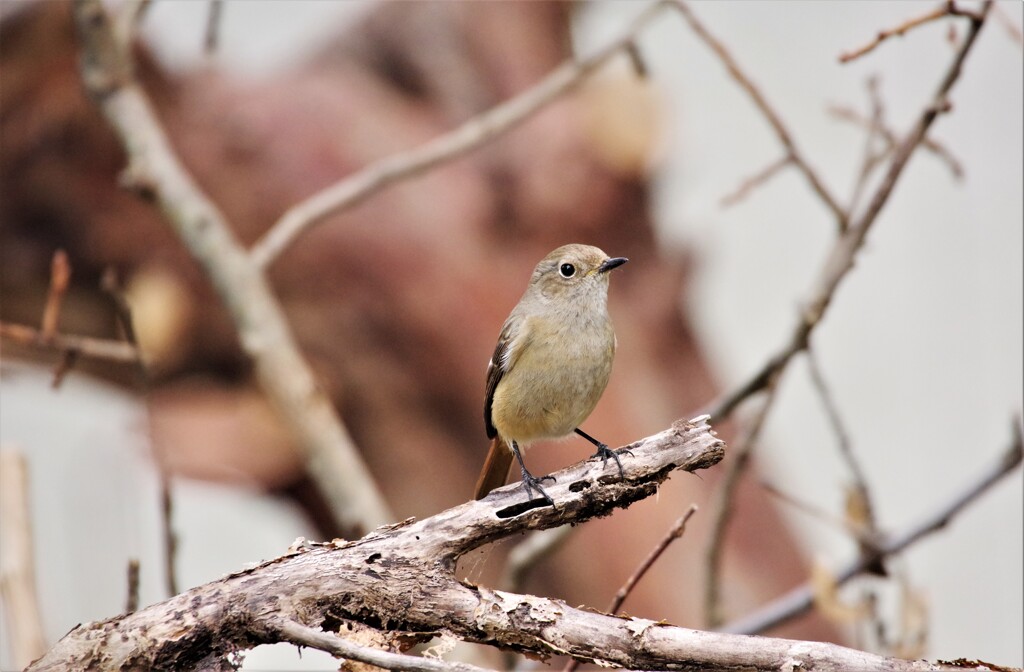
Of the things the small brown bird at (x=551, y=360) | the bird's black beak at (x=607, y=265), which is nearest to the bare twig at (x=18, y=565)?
the small brown bird at (x=551, y=360)

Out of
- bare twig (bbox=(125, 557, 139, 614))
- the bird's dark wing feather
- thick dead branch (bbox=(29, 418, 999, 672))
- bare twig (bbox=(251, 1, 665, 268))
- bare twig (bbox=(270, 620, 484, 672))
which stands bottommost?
bare twig (bbox=(270, 620, 484, 672))

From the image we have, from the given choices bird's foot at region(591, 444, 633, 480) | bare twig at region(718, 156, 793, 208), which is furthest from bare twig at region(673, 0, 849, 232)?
bird's foot at region(591, 444, 633, 480)

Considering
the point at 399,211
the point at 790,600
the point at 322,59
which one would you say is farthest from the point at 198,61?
the point at 790,600

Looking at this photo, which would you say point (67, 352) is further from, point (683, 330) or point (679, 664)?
point (683, 330)

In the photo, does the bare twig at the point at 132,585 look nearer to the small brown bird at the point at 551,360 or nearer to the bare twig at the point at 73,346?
the bare twig at the point at 73,346

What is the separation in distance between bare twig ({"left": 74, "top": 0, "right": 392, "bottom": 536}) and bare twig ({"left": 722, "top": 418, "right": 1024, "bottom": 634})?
5.17 ft

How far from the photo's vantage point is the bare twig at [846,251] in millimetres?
3588

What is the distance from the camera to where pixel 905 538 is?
3.78m

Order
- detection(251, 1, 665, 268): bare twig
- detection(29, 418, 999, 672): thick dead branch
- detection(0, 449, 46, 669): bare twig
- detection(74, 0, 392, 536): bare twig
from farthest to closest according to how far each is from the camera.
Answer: detection(251, 1, 665, 268): bare twig → detection(74, 0, 392, 536): bare twig → detection(0, 449, 46, 669): bare twig → detection(29, 418, 999, 672): thick dead branch

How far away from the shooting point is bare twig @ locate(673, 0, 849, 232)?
3791 mm

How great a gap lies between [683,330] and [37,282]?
161 inches

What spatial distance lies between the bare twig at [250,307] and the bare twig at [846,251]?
156cm

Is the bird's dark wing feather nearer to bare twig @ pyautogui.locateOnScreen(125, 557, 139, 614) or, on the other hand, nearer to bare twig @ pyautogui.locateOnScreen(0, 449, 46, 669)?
bare twig @ pyautogui.locateOnScreen(125, 557, 139, 614)

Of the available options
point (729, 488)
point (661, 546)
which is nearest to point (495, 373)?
point (729, 488)
